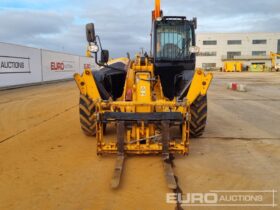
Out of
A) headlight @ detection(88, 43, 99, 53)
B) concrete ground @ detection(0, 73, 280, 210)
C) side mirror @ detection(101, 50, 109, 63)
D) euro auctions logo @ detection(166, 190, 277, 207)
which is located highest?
headlight @ detection(88, 43, 99, 53)

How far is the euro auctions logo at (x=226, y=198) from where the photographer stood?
4.12 meters

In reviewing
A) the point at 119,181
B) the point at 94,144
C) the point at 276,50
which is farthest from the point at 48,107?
the point at 276,50

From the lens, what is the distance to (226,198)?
4.27 meters

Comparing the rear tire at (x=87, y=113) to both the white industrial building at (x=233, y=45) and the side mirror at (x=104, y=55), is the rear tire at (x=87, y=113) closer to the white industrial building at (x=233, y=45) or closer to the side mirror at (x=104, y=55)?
the side mirror at (x=104, y=55)

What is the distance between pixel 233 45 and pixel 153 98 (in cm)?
8094

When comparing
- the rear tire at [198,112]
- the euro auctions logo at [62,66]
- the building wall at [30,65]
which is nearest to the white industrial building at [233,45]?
the euro auctions logo at [62,66]

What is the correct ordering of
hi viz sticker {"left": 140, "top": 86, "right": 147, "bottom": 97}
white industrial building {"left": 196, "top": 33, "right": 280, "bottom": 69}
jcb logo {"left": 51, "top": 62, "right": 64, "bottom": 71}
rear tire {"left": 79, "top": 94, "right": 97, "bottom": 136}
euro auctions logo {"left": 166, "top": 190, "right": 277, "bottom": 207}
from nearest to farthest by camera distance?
euro auctions logo {"left": 166, "top": 190, "right": 277, "bottom": 207}, hi viz sticker {"left": 140, "top": 86, "right": 147, "bottom": 97}, rear tire {"left": 79, "top": 94, "right": 97, "bottom": 136}, jcb logo {"left": 51, "top": 62, "right": 64, "bottom": 71}, white industrial building {"left": 196, "top": 33, "right": 280, "bottom": 69}

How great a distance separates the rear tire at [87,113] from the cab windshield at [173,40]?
7.09 ft

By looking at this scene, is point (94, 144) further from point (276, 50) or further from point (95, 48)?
point (276, 50)

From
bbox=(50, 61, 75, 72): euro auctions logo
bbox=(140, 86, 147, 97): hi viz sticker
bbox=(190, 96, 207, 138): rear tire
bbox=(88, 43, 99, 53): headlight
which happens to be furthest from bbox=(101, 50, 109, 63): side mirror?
bbox=(50, 61, 75, 72): euro auctions logo

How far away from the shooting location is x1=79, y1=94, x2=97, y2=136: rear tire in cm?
698

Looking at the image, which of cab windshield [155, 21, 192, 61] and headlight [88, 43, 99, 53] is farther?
cab windshield [155, 21, 192, 61]

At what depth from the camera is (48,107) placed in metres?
12.5

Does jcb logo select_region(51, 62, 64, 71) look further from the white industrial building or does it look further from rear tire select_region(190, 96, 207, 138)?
the white industrial building
